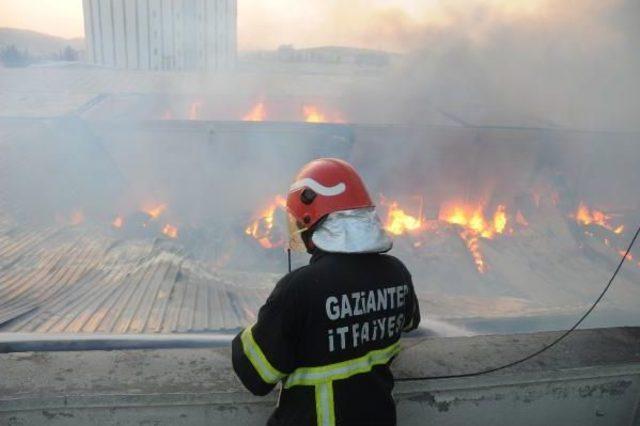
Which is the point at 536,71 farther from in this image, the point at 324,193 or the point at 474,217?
the point at 324,193

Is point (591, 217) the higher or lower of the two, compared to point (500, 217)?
higher

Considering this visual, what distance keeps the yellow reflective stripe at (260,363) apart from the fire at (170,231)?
385 inches

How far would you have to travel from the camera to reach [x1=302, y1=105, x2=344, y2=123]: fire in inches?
495

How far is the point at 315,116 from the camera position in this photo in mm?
12961

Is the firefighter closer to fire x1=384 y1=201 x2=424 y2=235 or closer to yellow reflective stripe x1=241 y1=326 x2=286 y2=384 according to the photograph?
yellow reflective stripe x1=241 y1=326 x2=286 y2=384

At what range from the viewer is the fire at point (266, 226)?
11.0 m

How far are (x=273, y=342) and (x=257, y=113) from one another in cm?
1203

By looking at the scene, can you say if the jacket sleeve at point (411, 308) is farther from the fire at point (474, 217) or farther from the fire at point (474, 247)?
the fire at point (474, 217)

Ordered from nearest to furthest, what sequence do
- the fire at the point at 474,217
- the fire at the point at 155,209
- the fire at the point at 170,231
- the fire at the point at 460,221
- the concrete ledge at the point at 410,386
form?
the concrete ledge at the point at 410,386, the fire at the point at 170,231, the fire at the point at 155,209, the fire at the point at 460,221, the fire at the point at 474,217

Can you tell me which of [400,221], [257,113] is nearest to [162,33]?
[257,113]

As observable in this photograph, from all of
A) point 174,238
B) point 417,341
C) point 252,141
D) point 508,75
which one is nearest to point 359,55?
point 508,75

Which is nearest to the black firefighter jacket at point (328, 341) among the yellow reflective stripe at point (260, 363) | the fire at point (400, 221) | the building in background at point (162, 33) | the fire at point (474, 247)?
the yellow reflective stripe at point (260, 363)

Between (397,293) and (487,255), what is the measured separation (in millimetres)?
10714

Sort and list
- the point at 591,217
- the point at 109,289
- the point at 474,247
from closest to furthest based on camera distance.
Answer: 1. the point at 109,289
2. the point at 474,247
3. the point at 591,217
